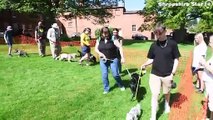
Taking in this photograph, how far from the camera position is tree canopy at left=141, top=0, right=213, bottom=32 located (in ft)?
133

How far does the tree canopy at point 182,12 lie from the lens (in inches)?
1599

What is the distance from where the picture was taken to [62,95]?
1111cm

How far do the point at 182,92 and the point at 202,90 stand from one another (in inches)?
23.0

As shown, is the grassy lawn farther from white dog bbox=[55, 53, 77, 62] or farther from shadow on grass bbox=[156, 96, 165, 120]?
white dog bbox=[55, 53, 77, 62]

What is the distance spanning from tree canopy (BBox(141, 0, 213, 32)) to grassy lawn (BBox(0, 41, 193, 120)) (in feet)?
86.4

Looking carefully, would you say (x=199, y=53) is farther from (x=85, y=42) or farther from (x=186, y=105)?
(x=85, y=42)

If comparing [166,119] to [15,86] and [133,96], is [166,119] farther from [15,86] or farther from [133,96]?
[15,86]

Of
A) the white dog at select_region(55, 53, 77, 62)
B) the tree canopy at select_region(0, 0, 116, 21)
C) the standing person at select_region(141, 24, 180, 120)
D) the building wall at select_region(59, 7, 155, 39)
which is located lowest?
the white dog at select_region(55, 53, 77, 62)

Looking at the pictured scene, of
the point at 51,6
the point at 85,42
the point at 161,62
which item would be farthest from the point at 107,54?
the point at 51,6

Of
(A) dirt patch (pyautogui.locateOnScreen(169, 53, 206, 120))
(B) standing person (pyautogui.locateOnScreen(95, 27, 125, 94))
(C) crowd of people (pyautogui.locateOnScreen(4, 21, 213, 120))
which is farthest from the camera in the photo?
(B) standing person (pyautogui.locateOnScreen(95, 27, 125, 94))

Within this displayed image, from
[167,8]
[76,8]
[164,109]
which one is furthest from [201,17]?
[164,109]

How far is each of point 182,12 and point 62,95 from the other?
3216cm

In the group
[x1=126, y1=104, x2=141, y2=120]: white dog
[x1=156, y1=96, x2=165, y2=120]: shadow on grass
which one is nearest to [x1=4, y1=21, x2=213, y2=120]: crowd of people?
[x1=156, y1=96, x2=165, y2=120]: shadow on grass

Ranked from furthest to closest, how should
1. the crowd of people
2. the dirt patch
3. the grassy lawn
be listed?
the grassy lawn
the dirt patch
the crowd of people
